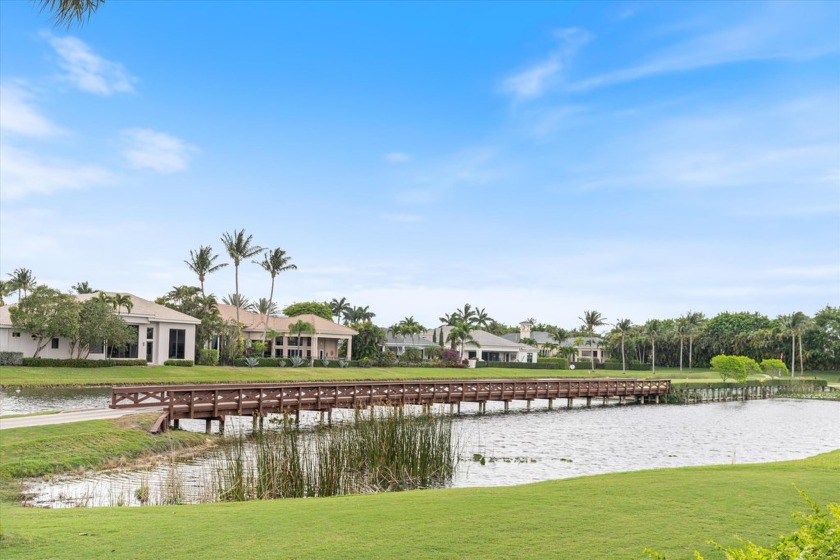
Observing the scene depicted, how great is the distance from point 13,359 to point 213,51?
3219cm

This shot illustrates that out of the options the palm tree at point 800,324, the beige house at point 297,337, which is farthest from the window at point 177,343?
the palm tree at point 800,324

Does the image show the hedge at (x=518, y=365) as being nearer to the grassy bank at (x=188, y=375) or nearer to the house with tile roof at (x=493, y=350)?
the house with tile roof at (x=493, y=350)

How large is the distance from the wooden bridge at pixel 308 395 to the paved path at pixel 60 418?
1.41 feet

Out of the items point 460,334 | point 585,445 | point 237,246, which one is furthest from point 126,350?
point 460,334

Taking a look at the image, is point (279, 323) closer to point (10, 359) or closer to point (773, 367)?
point (10, 359)

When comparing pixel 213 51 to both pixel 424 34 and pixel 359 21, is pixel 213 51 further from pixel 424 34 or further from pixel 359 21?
pixel 424 34

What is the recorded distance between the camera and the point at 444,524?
8.74 metres

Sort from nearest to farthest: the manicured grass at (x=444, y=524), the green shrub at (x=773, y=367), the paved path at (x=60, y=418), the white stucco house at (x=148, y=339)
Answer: the manicured grass at (x=444, y=524)
the paved path at (x=60, y=418)
the white stucco house at (x=148, y=339)
the green shrub at (x=773, y=367)

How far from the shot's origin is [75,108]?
19.8 metres

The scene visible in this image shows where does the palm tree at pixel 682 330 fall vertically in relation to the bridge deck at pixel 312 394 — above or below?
above

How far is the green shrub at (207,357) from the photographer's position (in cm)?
5559

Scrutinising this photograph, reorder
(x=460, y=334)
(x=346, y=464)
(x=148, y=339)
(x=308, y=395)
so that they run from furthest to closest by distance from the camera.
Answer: (x=460, y=334)
(x=148, y=339)
(x=308, y=395)
(x=346, y=464)

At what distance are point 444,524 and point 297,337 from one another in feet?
211

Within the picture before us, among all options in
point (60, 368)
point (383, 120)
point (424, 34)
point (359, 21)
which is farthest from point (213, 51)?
point (60, 368)
